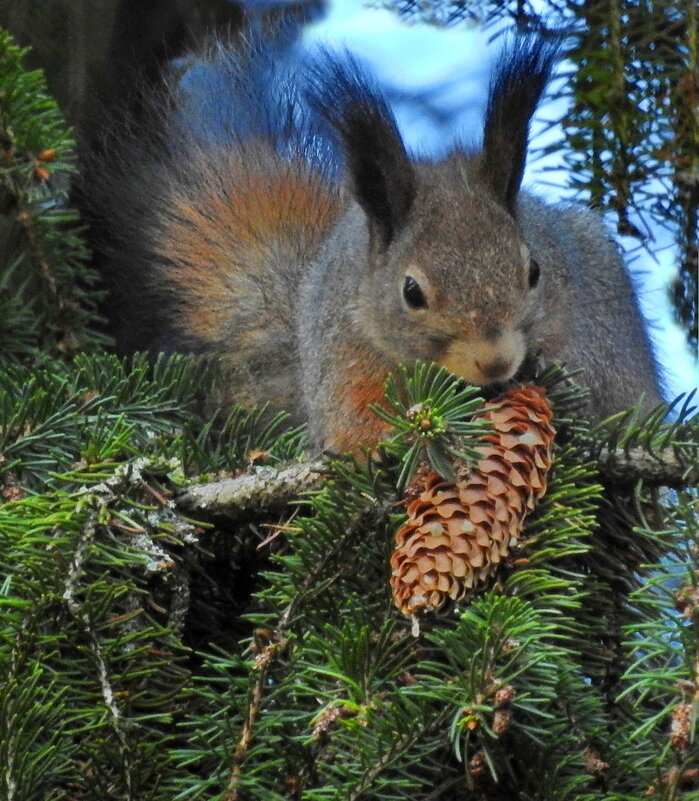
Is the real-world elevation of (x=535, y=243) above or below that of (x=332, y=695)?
above

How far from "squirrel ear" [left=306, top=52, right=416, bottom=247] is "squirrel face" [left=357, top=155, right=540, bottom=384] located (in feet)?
0.08

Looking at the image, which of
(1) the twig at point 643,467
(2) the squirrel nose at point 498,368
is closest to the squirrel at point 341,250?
(2) the squirrel nose at point 498,368

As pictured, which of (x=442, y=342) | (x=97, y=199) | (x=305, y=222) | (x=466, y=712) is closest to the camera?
(x=466, y=712)

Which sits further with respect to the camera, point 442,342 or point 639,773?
point 442,342

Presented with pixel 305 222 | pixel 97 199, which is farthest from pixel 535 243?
pixel 97 199

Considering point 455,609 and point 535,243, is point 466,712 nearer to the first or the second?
point 455,609

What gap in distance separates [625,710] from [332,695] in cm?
21

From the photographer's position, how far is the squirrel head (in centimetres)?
113

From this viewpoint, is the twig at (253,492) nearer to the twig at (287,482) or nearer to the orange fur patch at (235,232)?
the twig at (287,482)

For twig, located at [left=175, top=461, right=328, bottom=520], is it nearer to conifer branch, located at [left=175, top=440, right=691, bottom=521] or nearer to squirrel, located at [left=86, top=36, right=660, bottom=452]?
conifer branch, located at [left=175, top=440, right=691, bottom=521]

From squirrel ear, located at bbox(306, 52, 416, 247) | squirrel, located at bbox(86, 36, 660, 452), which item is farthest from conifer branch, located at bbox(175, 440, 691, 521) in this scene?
squirrel ear, located at bbox(306, 52, 416, 247)

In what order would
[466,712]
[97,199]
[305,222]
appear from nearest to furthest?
[466,712] → [97,199] → [305,222]

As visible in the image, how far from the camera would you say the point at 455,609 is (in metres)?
0.74

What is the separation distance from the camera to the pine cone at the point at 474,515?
740mm
